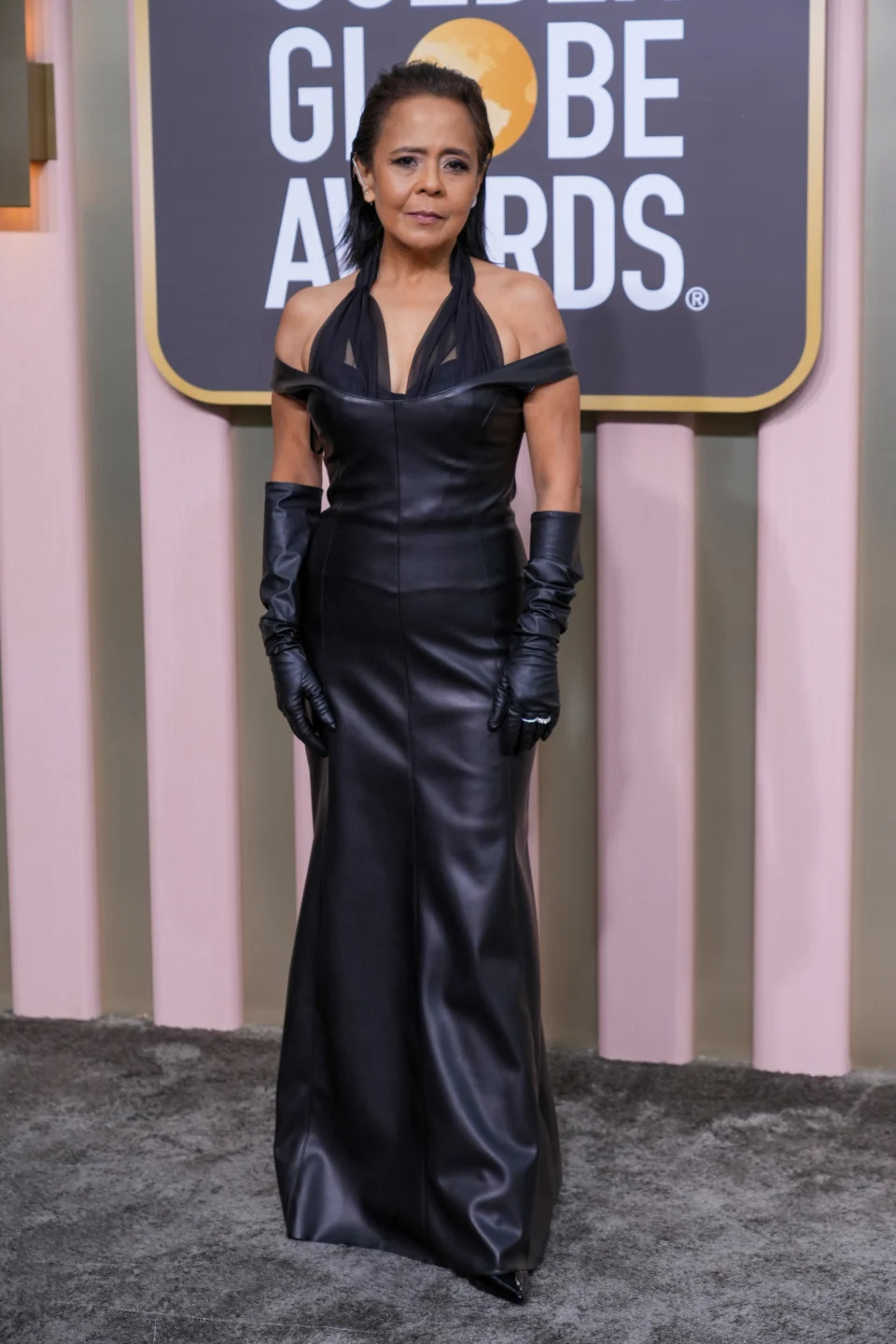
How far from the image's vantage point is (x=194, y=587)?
147 inches

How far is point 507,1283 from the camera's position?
2.75m

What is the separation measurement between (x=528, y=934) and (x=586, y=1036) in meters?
0.97

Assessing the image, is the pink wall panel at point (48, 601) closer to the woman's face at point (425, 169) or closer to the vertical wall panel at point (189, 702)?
the vertical wall panel at point (189, 702)

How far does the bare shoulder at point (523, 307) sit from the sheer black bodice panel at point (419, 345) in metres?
0.02

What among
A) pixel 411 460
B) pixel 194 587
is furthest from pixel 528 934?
pixel 194 587

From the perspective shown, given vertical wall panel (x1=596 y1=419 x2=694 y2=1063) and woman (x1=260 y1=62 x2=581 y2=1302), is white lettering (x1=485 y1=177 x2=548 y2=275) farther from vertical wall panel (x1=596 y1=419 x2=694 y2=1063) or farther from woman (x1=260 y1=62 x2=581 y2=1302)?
woman (x1=260 y1=62 x2=581 y2=1302)

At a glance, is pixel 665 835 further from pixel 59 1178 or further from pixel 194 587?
pixel 59 1178

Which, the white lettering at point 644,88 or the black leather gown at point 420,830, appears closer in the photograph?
the black leather gown at point 420,830

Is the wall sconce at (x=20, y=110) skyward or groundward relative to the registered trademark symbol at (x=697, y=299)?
skyward

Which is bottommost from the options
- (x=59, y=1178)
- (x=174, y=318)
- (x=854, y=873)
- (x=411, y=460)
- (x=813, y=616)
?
(x=59, y=1178)

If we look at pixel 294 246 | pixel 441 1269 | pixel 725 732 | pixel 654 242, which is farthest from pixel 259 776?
pixel 654 242

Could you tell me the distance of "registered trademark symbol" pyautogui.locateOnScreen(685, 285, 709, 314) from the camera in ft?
11.0

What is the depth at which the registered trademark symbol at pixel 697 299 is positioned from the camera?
132 inches

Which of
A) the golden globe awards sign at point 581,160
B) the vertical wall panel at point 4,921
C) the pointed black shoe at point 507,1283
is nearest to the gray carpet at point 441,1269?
the pointed black shoe at point 507,1283
